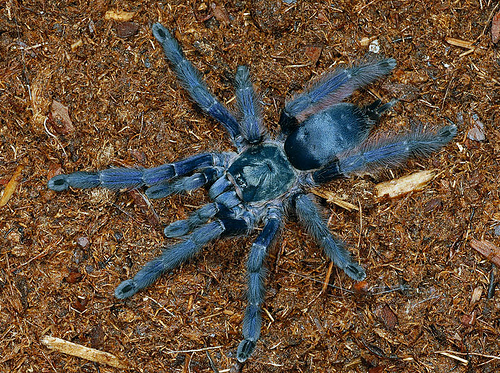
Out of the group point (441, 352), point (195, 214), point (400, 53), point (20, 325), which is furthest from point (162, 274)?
point (400, 53)

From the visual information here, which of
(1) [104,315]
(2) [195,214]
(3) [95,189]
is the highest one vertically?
(3) [95,189]

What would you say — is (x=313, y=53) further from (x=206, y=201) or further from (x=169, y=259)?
(x=169, y=259)

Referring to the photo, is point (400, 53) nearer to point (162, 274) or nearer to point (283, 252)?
point (283, 252)

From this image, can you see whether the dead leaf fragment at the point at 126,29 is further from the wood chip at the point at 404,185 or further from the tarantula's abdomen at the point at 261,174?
the wood chip at the point at 404,185

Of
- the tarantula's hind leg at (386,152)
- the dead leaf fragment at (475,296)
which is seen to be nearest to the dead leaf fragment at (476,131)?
the tarantula's hind leg at (386,152)

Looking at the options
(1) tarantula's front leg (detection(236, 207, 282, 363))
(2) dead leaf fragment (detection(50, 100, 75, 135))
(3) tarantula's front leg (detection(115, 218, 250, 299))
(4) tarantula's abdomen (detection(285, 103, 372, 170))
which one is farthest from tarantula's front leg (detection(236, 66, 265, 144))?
(2) dead leaf fragment (detection(50, 100, 75, 135))
